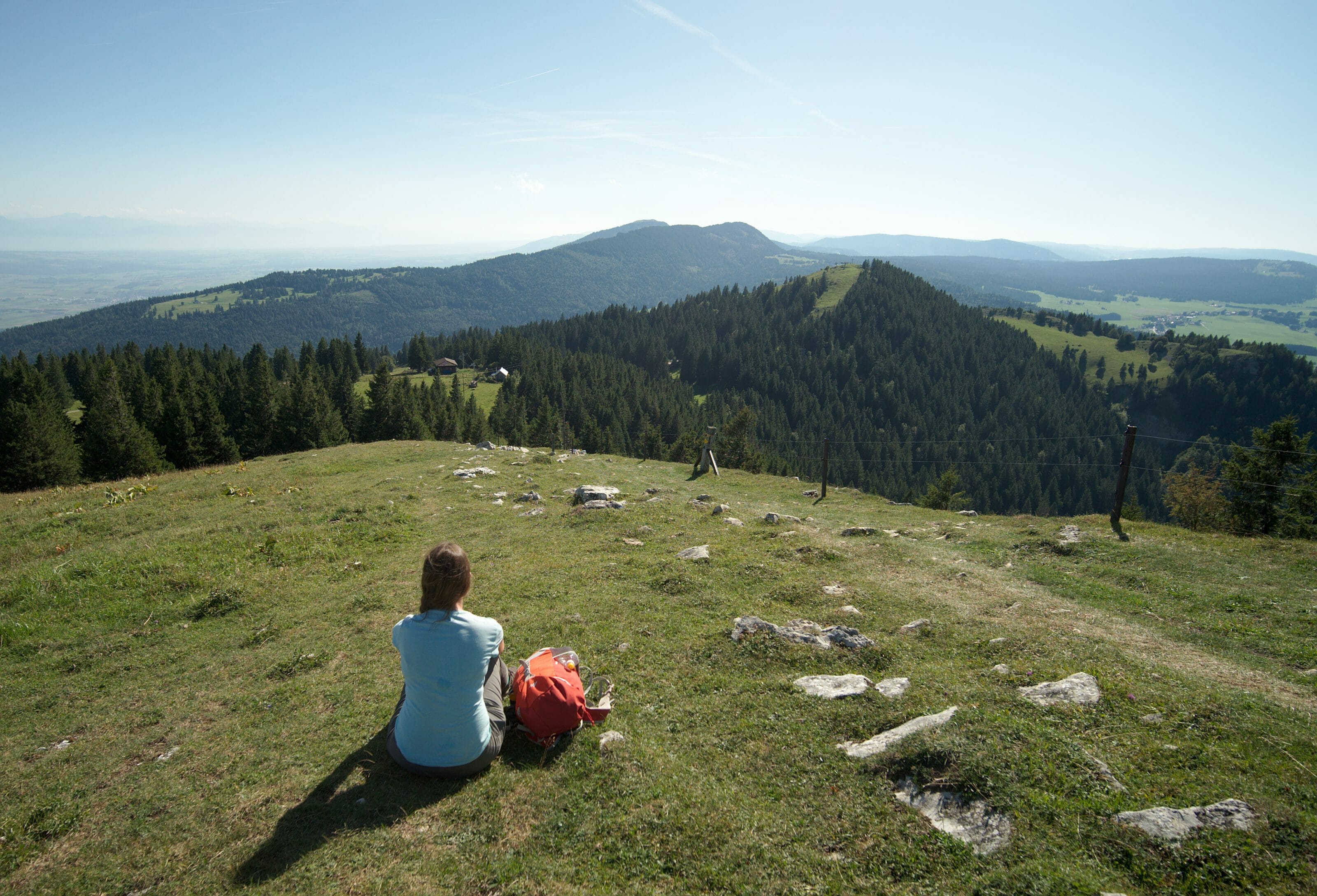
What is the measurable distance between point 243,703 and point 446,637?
5.80 m

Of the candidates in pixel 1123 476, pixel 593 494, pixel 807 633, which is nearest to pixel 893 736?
pixel 807 633

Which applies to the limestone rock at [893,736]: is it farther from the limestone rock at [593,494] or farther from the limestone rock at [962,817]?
the limestone rock at [593,494]

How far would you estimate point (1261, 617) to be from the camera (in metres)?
11.3

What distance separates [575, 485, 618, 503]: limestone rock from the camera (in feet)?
74.2

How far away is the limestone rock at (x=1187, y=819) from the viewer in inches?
204

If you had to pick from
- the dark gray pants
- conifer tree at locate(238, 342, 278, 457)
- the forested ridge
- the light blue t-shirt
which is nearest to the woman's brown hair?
the light blue t-shirt

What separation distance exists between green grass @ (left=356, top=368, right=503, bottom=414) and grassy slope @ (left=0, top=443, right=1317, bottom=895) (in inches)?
3942

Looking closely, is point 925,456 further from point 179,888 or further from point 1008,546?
point 179,888

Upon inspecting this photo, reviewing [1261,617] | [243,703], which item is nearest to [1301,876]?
[1261,617]

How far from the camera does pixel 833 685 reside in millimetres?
8828

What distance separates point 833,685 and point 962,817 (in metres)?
3.01

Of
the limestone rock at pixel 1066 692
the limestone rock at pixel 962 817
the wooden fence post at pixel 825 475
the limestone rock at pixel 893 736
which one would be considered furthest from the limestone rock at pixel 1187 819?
the wooden fence post at pixel 825 475

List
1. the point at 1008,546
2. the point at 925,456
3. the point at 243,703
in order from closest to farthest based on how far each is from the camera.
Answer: the point at 243,703, the point at 1008,546, the point at 925,456

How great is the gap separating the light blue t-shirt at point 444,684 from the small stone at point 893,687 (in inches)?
231
